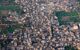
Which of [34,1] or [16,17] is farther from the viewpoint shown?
[34,1]

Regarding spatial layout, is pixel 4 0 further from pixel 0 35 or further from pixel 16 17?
pixel 0 35

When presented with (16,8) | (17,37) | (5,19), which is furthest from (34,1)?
(17,37)

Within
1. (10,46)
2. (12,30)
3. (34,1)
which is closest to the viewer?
(10,46)

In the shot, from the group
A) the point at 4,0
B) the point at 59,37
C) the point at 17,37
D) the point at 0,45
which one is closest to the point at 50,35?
the point at 59,37

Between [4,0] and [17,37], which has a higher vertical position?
[4,0]

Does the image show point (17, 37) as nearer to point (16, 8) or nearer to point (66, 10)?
point (16, 8)

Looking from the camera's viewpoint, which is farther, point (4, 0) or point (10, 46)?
point (4, 0)

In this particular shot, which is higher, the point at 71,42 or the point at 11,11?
the point at 11,11

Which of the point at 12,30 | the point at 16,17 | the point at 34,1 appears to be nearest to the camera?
the point at 12,30

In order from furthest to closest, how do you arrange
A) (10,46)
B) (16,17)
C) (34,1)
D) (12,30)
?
1. (34,1)
2. (16,17)
3. (12,30)
4. (10,46)
